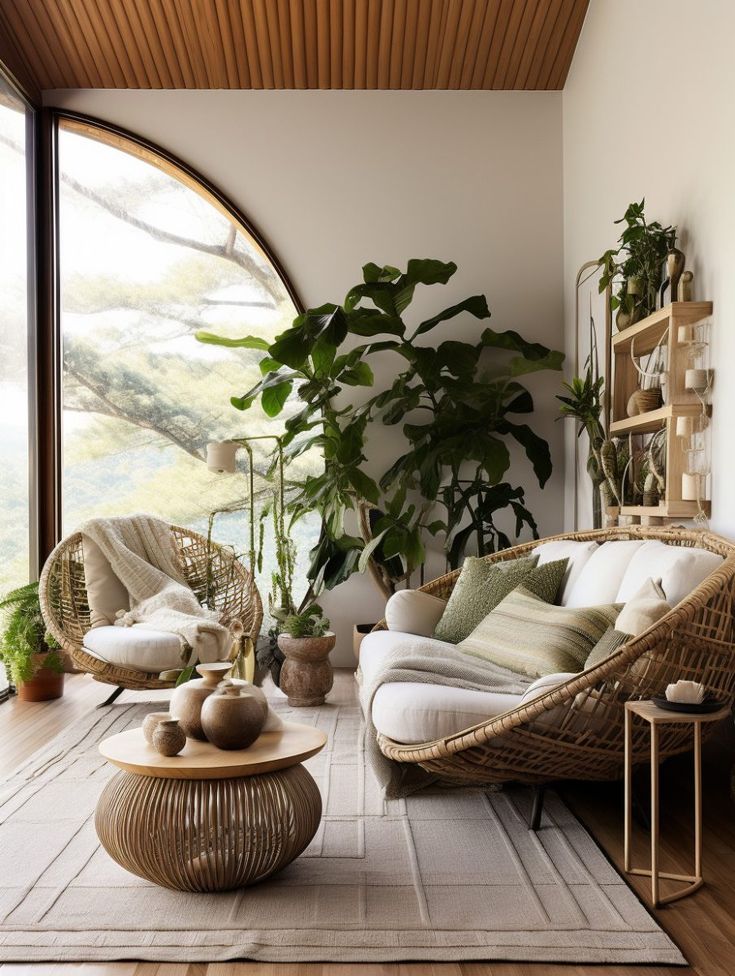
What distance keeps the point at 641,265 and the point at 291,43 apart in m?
2.63

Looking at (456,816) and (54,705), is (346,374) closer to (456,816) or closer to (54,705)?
(54,705)

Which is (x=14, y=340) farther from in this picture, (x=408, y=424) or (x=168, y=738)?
(x=168, y=738)

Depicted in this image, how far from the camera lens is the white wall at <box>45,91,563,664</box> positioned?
5.39 metres

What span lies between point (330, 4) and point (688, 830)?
4341 mm

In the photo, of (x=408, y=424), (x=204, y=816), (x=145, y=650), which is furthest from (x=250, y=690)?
(x=408, y=424)

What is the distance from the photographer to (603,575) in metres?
3.20

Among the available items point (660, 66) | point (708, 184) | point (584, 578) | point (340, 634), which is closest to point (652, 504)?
point (584, 578)

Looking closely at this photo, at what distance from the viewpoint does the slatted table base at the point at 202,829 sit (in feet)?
6.94

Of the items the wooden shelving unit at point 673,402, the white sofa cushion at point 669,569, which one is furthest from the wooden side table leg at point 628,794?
the wooden shelving unit at point 673,402

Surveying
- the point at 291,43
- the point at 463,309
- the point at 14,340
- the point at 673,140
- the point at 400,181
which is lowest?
the point at 14,340

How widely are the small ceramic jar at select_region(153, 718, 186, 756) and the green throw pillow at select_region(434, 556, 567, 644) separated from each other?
1.66 metres

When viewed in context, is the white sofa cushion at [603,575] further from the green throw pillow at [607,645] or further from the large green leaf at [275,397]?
the large green leaf at [275,397]

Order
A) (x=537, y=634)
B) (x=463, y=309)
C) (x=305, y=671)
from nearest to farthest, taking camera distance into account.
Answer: (x=537, y=634)
(x=305, y=671)
(x=463, y=309)

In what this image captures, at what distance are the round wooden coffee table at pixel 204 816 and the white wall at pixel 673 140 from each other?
5.58 feet
